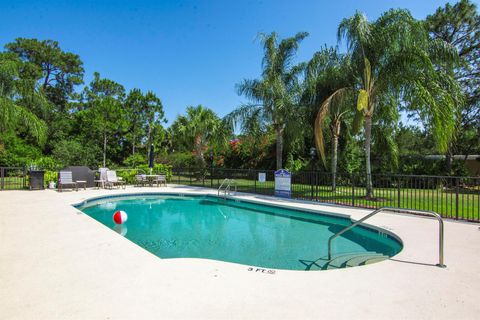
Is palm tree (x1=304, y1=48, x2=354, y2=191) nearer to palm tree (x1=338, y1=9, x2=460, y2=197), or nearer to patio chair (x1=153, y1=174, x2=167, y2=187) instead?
palm tree (x1=338, y1=9, x2=460, y2=197)

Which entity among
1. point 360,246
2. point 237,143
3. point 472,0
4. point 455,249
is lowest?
point 360,246

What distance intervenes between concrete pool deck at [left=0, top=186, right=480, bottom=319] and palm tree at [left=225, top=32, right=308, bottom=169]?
9049 millimetres

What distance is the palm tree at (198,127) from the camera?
18.4 m

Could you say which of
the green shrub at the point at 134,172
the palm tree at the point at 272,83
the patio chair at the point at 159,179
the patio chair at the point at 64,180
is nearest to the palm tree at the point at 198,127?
the green shrub at the point at 134,172

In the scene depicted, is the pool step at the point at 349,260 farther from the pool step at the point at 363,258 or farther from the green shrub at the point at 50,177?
the green shrub at the point at 50,177

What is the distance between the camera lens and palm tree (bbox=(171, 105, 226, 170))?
60.3 ft

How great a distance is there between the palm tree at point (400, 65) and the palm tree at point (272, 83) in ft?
9.91

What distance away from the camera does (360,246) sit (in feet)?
18.9

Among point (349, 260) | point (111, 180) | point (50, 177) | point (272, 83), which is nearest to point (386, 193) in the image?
point (272, 83)

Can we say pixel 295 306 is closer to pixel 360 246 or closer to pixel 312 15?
pixel 360 246

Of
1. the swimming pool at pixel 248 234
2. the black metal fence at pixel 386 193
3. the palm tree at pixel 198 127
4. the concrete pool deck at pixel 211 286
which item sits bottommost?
the swimming pool at pixel 248 234

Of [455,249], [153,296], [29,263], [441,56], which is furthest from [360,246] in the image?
[441,56]

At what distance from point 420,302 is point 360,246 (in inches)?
125

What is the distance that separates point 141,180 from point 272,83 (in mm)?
8958
